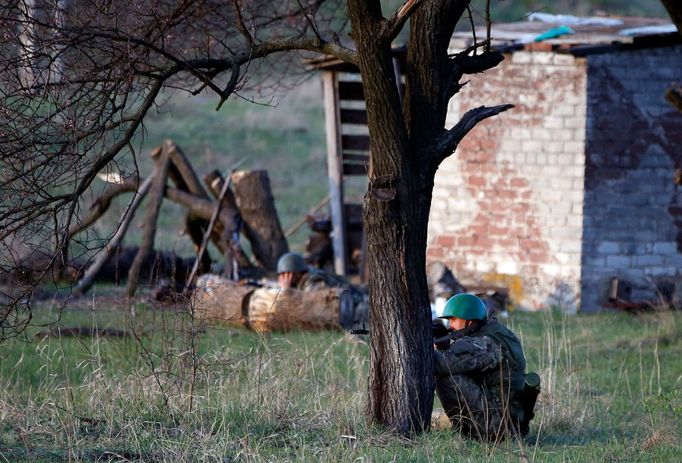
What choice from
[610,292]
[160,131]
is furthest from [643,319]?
[160,131]

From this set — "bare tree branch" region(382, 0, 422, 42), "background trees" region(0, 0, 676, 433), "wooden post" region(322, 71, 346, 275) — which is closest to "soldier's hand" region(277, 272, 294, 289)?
"wooden post" region(322, 71, 346, 275)

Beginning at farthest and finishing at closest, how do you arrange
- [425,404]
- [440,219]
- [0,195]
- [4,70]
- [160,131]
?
[160,131], [440,219], [425,404], [0,195], [4,70]

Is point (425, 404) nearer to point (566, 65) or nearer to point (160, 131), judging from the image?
point (566, 65)

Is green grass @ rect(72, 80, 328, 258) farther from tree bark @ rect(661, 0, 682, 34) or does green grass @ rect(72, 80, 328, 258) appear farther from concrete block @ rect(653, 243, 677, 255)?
tree bark @ rect(661, 0, 682, 34)

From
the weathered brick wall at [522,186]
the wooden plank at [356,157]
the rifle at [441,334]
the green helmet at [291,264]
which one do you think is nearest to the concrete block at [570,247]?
the weathered brick wall at [522,186]

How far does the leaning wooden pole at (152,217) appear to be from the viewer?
14.1 metres

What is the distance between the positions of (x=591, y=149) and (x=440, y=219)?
91.5 inches

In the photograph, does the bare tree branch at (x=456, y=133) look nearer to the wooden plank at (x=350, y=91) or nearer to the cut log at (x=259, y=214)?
the cut log at (x=259, y=214)

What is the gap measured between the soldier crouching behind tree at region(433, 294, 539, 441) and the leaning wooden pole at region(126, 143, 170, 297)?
22.3 ft

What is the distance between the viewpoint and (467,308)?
24.8 feet

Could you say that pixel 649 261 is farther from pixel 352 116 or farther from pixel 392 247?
pixel 392 247

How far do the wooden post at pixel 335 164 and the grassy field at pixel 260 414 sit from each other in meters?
6.44

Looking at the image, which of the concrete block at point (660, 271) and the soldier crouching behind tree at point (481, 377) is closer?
the soldier crouching behind tree at point (481, 377)

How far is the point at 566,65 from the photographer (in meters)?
14.2
